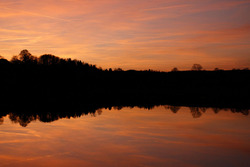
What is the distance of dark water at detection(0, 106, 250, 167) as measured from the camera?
49.5ft

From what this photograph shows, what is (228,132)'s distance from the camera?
2289 centimetres

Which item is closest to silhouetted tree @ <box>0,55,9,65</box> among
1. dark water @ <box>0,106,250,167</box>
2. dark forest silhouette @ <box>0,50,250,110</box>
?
dark forest silhouette @ <box>0,50,250,110</box>

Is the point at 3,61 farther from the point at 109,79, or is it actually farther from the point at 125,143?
the point at 125,143

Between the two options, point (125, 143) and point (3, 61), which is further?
point (3, 61)

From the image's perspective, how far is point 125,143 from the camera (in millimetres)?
19141

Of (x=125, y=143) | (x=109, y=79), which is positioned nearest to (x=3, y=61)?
(x=109, y=79)

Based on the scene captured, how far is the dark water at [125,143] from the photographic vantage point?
15078 millimetres

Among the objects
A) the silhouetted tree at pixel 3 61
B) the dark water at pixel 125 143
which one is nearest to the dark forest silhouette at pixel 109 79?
the silhouetted tree at pixel 3 61

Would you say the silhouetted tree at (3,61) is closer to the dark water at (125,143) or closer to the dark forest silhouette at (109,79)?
the dark forest silhouette at (109,79)

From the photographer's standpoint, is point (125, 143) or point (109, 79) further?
point (109, 79)

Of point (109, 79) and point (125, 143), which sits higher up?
Result: point (109, 79)

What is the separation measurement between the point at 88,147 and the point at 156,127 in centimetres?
891

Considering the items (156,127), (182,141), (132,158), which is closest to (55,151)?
(132,158)

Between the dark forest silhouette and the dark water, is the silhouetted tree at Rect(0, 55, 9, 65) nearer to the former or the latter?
the dark forest silhouette
